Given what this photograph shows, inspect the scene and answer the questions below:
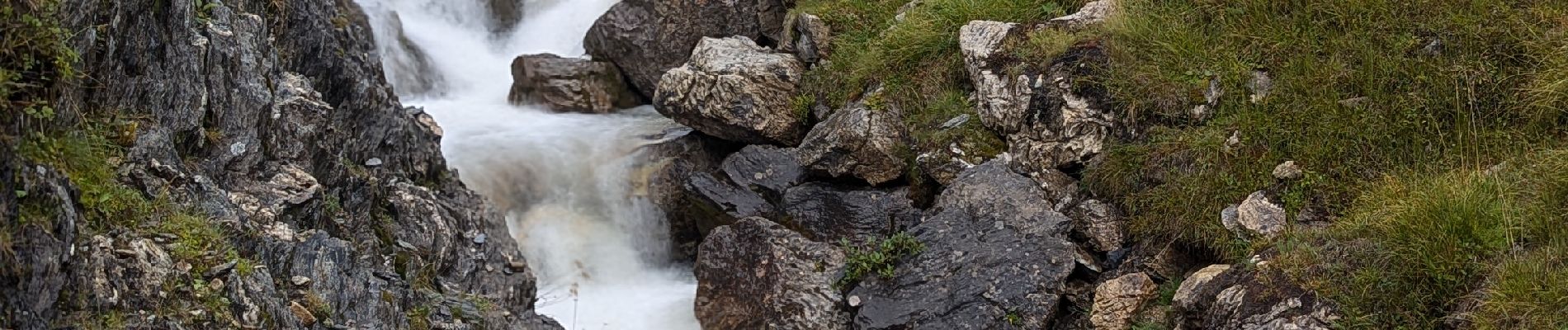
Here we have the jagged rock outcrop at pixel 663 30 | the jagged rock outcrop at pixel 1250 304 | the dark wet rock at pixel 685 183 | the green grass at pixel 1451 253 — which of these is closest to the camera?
the green grass at pixel 1451 253

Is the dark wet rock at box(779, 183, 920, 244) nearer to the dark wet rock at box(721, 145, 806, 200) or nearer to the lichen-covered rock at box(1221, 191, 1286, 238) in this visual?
the dark wet rock at box(721, 145, 806, 200)

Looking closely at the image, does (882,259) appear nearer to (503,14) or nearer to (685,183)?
(685,183)

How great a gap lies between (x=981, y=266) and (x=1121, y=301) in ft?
3.39

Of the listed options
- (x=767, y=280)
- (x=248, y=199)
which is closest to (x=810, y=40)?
(x=767, y=280)

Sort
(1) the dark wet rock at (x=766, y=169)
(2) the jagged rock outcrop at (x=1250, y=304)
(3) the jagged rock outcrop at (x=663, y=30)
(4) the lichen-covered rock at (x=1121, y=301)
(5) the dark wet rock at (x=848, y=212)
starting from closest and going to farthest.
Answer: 1. (2) the jagged rock outcrop at (x=1250, y=304)
2. (4) the lichen-covered rock at (x=1121, y=301)
3. (5) the dark wet rock at (x=848, y=212)
4. (1) the dark wet rock at (x=766, y=169)
5. (3) the jagged rock outcrop at (x=663, y=30)

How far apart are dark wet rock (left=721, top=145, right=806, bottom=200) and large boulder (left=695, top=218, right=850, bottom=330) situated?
1047 millimetres

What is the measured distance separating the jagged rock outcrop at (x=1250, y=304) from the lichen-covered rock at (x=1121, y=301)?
1.45ft

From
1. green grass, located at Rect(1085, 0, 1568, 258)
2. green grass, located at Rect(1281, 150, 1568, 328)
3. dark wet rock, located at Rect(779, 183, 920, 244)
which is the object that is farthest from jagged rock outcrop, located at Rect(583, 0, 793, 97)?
green grass, located at Rect(1281, 150, 1568, 328)

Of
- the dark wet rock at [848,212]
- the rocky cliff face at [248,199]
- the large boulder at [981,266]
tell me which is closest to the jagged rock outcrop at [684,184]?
the dark wet rock at [848,212]

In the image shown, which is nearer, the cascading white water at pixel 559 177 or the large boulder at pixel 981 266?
the large boulder at pixel 981 266

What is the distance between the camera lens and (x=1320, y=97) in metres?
8.27

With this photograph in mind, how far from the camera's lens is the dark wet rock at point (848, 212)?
986 centimetres

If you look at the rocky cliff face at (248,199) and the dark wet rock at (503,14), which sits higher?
the rocky cliff face at (248,199)

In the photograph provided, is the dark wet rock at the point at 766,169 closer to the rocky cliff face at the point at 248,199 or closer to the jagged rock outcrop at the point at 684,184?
the jagged rock outcrop at the point at 684,184
